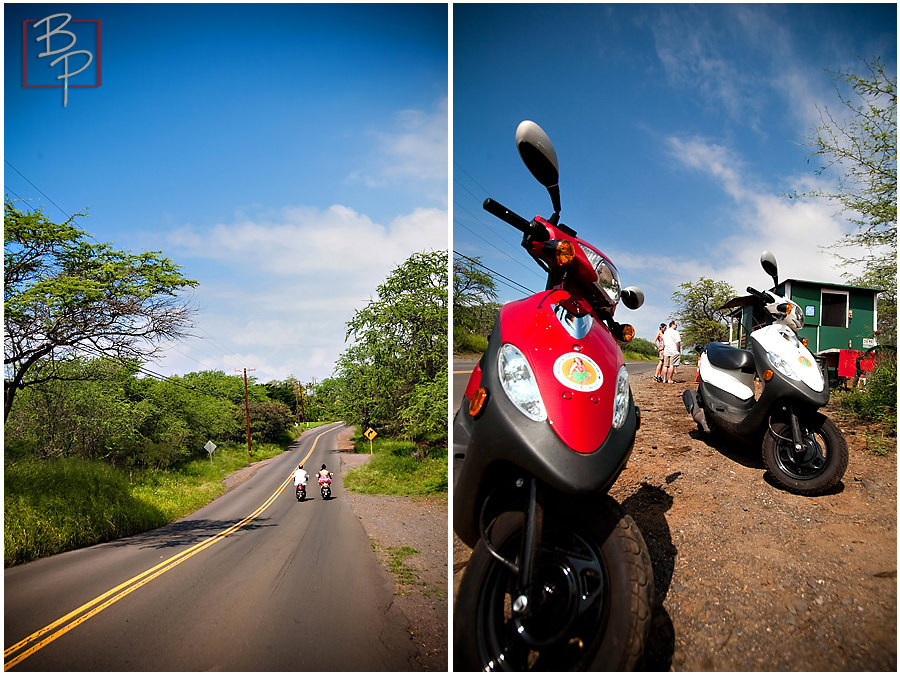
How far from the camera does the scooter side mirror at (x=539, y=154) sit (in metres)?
1.12

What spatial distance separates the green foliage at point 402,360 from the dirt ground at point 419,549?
56 cm

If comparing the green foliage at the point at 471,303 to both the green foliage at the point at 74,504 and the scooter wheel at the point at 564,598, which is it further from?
the green foliage at the point at 74,504

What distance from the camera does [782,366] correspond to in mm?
1932

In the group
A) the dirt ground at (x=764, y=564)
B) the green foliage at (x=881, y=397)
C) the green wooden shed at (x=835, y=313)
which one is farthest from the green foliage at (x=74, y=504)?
the green foliage at (x=881, y=397)

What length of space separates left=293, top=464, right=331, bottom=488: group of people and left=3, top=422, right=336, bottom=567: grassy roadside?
232 centimetres

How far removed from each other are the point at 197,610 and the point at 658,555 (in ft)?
5.48

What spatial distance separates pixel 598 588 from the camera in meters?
0.81

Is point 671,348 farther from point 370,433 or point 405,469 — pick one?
point 370,433

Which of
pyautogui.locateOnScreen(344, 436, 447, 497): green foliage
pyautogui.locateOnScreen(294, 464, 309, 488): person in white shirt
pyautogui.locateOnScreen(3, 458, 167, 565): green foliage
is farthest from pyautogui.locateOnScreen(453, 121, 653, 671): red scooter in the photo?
pyautogui.locateOnScreen(294, 464, 309, 488): person in white shirt

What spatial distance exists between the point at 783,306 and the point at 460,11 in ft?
6.19

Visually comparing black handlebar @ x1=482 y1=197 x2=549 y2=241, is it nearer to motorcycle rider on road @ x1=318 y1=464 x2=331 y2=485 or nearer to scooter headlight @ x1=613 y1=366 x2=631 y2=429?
scooter headlight @ x1=613 y1=366 x2=631 y2=429

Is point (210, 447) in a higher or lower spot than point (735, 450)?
lower

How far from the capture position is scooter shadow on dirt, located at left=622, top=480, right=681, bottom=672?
0.98 meters

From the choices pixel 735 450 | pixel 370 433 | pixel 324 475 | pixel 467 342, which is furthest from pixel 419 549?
pixel 324 475
